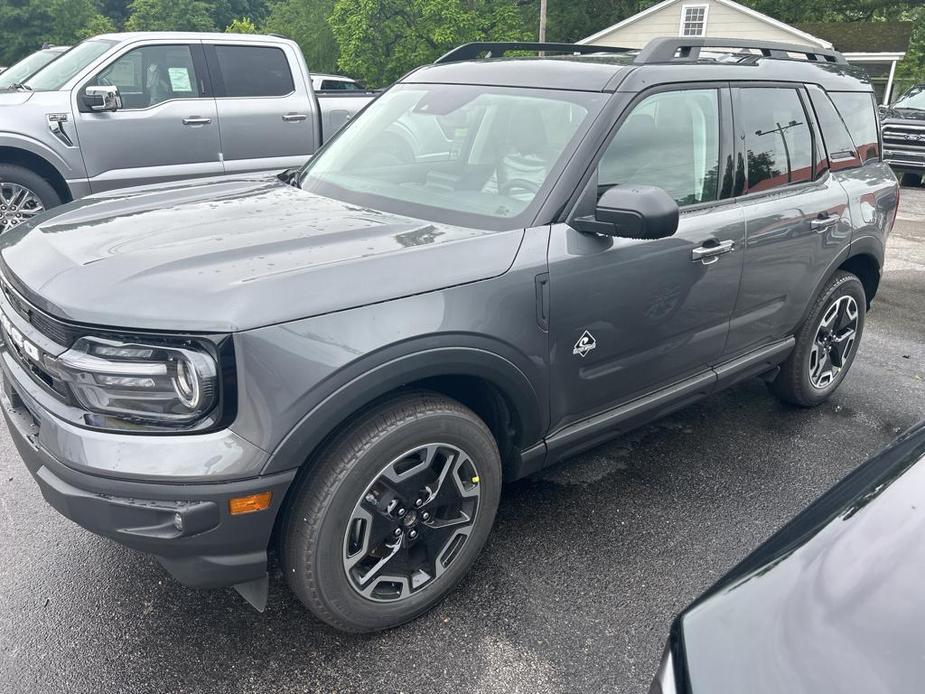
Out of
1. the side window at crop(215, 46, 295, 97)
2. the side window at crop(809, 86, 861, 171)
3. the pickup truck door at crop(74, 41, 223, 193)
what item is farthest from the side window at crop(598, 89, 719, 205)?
the side window at crop(215, 46, 295, 97)

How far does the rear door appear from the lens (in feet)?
11.1

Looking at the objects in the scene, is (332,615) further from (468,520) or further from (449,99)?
(449,99)

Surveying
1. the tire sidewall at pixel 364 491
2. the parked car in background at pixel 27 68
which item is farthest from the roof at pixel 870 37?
the tire sidewall at pixel 364 491

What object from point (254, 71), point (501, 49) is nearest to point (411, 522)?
point (501, 49)

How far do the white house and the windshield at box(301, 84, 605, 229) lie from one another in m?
26.2

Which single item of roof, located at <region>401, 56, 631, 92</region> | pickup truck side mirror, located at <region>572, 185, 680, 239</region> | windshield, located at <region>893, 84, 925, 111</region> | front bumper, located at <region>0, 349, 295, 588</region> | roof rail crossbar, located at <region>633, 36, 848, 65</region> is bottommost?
windshield, located at <region>893, 84, 925, 111</region>

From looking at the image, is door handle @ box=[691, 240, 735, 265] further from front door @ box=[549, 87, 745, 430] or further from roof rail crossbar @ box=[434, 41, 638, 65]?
roof rail crossbar @ box=[434, 41, 638, 65]

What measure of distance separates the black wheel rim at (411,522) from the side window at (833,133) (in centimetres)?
277

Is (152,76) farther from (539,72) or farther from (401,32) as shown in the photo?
(401,32)

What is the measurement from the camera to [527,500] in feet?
10.8

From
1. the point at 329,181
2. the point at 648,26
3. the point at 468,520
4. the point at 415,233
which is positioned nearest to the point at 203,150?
the point at 329,181

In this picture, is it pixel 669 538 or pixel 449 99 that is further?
pixel 449 99

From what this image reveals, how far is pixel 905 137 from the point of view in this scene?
13.2m

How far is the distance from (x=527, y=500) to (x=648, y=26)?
28.9 m
